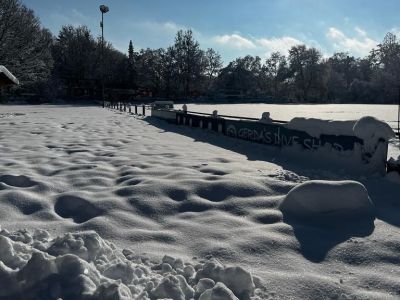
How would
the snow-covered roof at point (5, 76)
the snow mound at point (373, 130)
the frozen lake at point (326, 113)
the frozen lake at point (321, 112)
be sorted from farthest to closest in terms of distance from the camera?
the frozen lake at point (321, 112) → the frozen lake at point (326, 113) → the snow-covered roof at point (5, 76) → the snow mound at point (373, 130)

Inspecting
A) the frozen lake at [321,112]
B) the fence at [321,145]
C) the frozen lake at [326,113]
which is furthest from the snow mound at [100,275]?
the frozen lake at [321,112]

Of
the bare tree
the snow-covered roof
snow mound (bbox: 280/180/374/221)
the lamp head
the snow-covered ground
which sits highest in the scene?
the lamp head

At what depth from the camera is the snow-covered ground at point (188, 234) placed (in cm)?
320

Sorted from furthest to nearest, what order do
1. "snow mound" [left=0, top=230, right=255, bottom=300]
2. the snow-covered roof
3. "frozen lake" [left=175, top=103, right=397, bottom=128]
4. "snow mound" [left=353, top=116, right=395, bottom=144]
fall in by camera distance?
"frozen lake" [left=175, top=103, right=397, bottom=128] < the snow-covered roof < "snow mound" [left=353, top=116, right=395, bottom=144] < "snow mound" [left=0, top=230, right=255, bottom=300]

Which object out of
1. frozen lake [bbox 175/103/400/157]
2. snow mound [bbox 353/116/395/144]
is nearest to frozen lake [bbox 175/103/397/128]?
frozen lake [bbox 175/103/400/157]

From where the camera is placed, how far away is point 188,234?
4656 millimetres

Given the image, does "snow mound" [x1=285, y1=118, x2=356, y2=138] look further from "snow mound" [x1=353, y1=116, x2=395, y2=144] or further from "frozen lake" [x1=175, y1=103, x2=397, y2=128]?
"frozen lake" [x1=175, y1=103, x2=397, y2=128]

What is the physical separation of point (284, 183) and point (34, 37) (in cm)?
3835

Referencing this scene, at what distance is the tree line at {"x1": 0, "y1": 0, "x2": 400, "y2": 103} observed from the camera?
74.6 metres

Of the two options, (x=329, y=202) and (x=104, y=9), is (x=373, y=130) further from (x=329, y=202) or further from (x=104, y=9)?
(x=104, y=9)

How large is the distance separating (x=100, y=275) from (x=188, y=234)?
1637mm

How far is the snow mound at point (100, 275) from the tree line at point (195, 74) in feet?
163

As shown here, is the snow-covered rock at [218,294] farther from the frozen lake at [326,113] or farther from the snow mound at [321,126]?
the frozen lake at [326,113]

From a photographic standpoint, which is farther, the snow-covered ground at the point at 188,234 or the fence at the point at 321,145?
the fence at the point at 321,145
